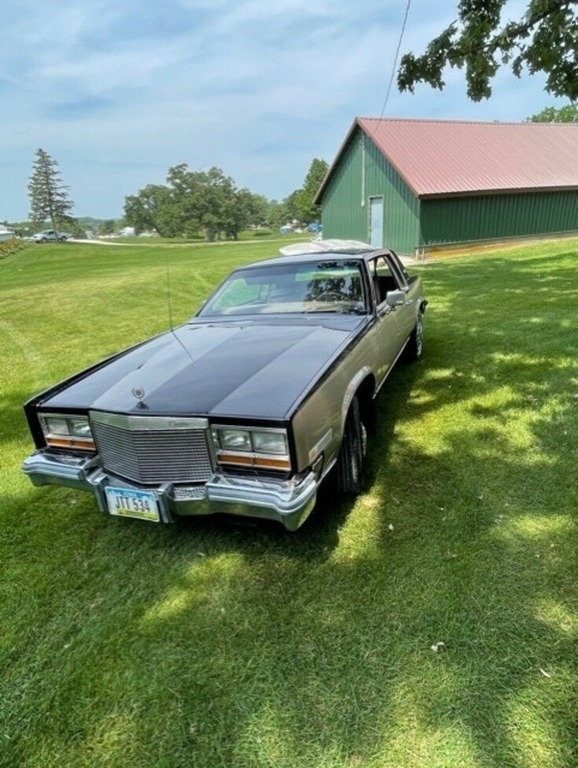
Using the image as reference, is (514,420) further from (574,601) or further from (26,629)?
(26,629)

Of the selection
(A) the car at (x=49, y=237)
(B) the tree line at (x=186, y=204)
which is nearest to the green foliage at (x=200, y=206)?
(B) the tree line at (x=186, y=204)

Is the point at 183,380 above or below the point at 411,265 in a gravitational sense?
above

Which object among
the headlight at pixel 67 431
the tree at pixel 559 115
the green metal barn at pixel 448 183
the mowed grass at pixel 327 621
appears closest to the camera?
the mowed grass at pixel 327 621

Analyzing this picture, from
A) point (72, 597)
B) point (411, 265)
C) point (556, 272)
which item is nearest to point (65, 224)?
point (411, 265)

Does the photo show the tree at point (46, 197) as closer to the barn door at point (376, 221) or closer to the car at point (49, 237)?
the car at point (49, 237)

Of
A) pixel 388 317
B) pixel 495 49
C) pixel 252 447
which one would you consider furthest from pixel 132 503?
pixel 495 49

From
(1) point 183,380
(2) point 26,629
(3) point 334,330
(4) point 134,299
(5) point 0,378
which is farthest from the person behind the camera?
(4) point 134,299

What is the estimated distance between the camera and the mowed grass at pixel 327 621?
1.77 m

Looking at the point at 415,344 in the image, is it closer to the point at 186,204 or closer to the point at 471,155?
the point at 471,155

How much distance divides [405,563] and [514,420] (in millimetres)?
2074

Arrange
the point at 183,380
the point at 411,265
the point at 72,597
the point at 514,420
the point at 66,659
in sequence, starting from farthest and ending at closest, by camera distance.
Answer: the point at 411,265 → the point at 514,420 → the point at 183,380 → the point at 72,597 → the point at 66,659

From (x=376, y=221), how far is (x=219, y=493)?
61.3 ft

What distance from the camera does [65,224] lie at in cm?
8438

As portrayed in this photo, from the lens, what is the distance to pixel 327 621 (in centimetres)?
224
